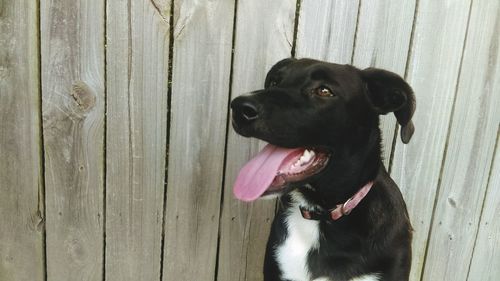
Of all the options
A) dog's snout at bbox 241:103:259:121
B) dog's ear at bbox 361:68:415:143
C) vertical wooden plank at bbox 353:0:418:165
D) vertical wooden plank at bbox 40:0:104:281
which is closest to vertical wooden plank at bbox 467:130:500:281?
vertical wooden plank at bbox 353:0:418:165

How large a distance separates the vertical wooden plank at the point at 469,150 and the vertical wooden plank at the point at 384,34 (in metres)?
0.29

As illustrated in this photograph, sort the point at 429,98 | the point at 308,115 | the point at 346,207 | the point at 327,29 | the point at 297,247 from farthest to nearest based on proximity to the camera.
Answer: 1. the point at 429,98
2. the point at 327,29
3. the point at 297,247
4. the point at 346,207
5. the point at 308,115

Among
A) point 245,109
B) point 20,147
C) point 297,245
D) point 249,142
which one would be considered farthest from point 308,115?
point 20,147

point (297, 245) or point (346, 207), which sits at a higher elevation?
point (346, 207)

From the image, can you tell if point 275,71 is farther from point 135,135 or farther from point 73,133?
point 73,133

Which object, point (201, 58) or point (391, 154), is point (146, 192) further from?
point (391, 154)

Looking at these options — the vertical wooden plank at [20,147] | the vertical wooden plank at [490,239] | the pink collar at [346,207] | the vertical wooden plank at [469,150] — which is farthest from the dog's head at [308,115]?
the vertical wooden plank at [20,147]

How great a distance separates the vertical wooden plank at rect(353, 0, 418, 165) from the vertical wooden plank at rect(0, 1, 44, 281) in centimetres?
141

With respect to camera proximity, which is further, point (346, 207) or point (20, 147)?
point (20, 147)

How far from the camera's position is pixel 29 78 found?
240 centimetres

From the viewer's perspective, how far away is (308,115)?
6.42 feet

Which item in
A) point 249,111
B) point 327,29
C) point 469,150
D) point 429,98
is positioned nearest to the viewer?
point 249,111

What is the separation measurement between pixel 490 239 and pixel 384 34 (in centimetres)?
126

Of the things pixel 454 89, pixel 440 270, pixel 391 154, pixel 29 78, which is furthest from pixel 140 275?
pixel 454 89
